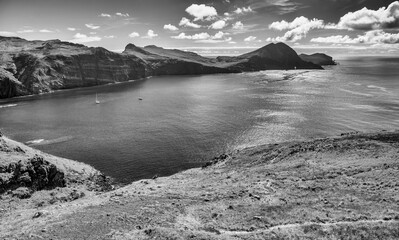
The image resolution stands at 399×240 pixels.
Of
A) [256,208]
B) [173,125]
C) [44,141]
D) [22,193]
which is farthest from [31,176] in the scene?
[173,125]

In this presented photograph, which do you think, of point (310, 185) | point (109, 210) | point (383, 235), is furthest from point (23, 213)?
point (383, 235)

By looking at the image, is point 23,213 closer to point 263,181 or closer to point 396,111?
point 263,181

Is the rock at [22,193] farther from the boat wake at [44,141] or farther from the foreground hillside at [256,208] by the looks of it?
the boat wake at [44,141]

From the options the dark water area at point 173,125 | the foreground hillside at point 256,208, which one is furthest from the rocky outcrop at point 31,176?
the dark water area at point 173,125

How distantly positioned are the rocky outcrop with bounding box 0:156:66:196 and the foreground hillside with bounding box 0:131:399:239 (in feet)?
10.8

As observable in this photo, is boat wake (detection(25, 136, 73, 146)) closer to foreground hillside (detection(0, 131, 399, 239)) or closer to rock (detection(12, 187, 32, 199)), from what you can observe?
rock (detection(12, 187, 32, 199))

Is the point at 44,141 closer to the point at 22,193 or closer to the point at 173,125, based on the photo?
the point at 22,193

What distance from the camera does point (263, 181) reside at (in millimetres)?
45844

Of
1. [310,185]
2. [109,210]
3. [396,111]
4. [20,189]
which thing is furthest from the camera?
[396,111]

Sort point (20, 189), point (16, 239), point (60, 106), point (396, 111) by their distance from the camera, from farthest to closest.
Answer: point (60, 106) → point (396, 111) → point (20, 189) → point (16, 239)

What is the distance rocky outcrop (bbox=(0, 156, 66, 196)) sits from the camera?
53375 mm

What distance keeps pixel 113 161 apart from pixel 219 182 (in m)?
38.5

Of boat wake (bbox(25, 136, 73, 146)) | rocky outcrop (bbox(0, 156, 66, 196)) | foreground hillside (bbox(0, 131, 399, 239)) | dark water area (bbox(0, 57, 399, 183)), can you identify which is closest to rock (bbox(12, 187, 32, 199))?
rocky outcrop (bbox(0, 156, 66, 196))

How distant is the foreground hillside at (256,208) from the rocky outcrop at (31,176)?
3279 millimetres
